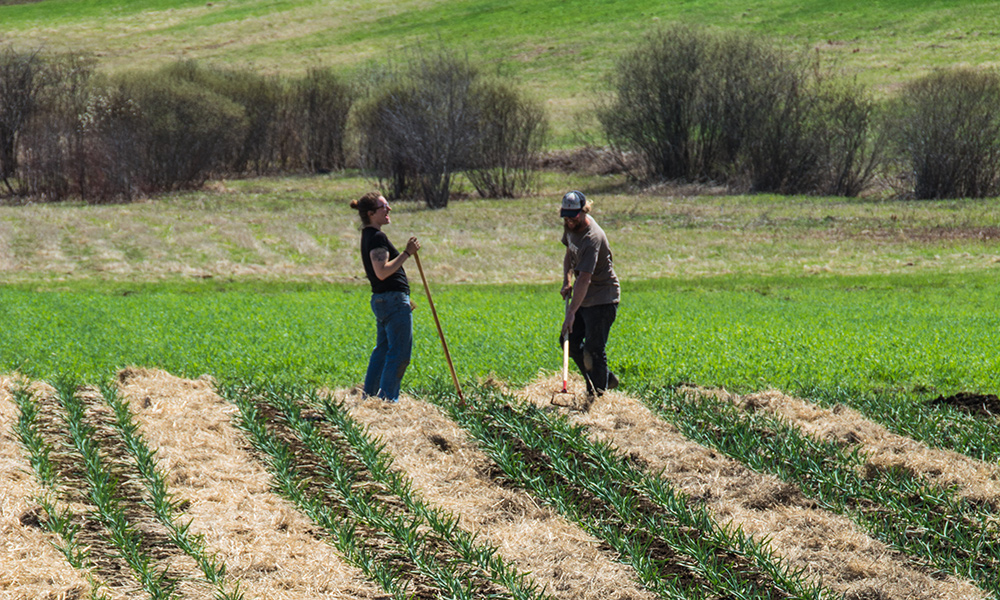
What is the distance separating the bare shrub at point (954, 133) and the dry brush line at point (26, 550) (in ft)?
121

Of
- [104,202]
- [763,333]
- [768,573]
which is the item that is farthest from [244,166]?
[768,573]

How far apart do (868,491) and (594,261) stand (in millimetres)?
3000

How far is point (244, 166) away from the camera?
172 ft

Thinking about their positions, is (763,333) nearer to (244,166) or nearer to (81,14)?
(244,166)

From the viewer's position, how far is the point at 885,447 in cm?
812

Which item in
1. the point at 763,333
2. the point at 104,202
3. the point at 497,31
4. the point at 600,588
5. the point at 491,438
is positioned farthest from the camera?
the point at 497,31

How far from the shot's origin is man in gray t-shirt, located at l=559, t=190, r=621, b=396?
8555mm

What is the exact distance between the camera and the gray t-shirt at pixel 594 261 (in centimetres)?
855

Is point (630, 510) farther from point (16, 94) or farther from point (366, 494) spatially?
point (16, 94)

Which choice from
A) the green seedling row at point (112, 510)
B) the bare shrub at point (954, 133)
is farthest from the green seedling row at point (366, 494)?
the bare shrub at point (954, 133)

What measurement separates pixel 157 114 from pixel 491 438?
125ft

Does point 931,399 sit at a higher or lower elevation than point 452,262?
higher

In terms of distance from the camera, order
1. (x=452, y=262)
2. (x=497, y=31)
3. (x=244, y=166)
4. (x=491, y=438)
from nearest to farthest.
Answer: (x=491, y=438), (x=452, y=262), (x=244, y=166), (x=497, y=31)

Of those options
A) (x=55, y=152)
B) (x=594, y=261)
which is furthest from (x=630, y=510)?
(x=55, y=152)
